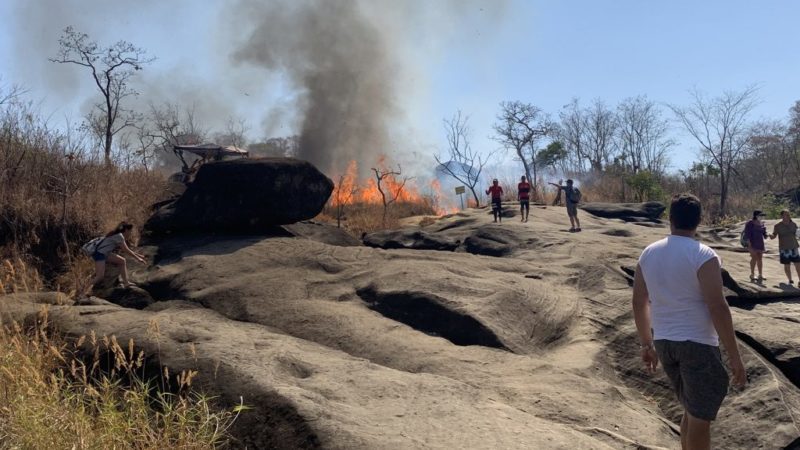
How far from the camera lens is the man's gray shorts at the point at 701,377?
3.50 metres

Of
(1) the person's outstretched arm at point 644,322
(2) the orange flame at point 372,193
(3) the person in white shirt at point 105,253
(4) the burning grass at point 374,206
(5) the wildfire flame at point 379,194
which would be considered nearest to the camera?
(1) the person's outstretched arm at point 644,322

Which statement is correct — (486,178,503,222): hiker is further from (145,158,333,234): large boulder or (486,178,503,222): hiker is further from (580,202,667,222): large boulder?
(145,158,333,234): large boulder

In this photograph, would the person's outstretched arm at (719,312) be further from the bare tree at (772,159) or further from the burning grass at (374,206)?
the bare tree at (772,159)

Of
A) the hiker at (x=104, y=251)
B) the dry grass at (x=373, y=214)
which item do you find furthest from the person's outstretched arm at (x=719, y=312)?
the dry grass at (x=373, y=214)

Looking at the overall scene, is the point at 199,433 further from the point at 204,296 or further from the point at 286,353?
the point at 204,296

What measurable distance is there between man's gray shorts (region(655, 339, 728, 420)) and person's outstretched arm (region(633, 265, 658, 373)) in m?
0.24

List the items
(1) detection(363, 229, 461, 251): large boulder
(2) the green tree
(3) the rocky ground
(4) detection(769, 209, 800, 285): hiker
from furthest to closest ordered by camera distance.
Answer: (2) the green tree, (1) detection(363, 229, 461, 251): large boulder, (4) detection(769, 209, 800, 285): hiker, (3) the rocky ground

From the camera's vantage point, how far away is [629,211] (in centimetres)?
2216

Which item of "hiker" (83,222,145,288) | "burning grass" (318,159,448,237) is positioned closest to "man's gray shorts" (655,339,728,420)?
"hiker" (83,222,145,288)

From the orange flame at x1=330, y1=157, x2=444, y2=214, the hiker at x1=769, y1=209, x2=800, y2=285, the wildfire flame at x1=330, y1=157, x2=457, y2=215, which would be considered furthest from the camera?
the wildfire flame at x1=330, y1=157, x2=457, y2=215

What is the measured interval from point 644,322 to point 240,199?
8.38 metres

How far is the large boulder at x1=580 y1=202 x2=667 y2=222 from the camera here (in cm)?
2181

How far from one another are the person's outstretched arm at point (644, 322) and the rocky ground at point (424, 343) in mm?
722

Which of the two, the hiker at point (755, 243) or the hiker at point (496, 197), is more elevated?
the hiker at point (496, 197)
